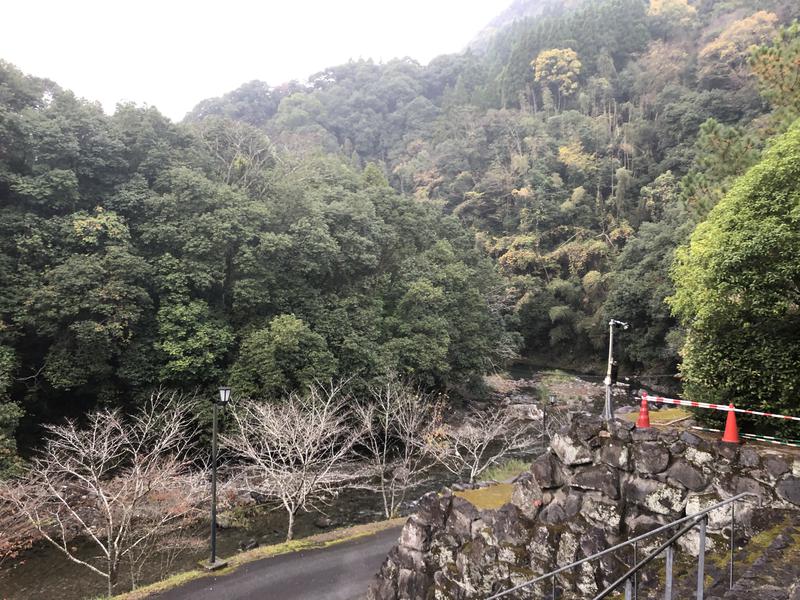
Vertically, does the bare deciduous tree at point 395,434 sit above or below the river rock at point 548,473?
below

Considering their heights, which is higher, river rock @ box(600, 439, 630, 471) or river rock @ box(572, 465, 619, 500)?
river rock @ box(600, 439, 630, 471)

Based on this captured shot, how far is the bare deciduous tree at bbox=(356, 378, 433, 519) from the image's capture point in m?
18.2

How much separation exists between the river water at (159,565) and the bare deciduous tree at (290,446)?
612 mm

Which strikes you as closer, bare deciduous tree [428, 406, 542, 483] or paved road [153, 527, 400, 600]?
paved road [153, 527, 400, 600]

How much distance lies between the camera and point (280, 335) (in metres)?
18.8

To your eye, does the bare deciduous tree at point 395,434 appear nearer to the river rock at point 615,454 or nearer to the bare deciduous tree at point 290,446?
the bare deciduous tree at point 290,446

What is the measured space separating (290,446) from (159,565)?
4.61 m

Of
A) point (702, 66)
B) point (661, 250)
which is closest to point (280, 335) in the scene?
point (661, 250)

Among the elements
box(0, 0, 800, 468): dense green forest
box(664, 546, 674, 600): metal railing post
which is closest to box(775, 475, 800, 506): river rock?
box(0, 0, 800, 468): dense green forest

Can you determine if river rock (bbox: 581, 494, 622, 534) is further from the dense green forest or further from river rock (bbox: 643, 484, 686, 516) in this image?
the dense green forest

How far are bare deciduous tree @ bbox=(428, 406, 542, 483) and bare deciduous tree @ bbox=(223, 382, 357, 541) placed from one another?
3903 mm

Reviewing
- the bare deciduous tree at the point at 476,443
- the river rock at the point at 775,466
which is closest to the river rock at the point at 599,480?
the river rock at the point at 775,466

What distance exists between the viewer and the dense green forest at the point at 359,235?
17.1 metres

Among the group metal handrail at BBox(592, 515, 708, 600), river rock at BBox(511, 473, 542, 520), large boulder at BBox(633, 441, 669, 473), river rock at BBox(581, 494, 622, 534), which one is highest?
metal handrail at BBox(592, 515, 708, 600)
